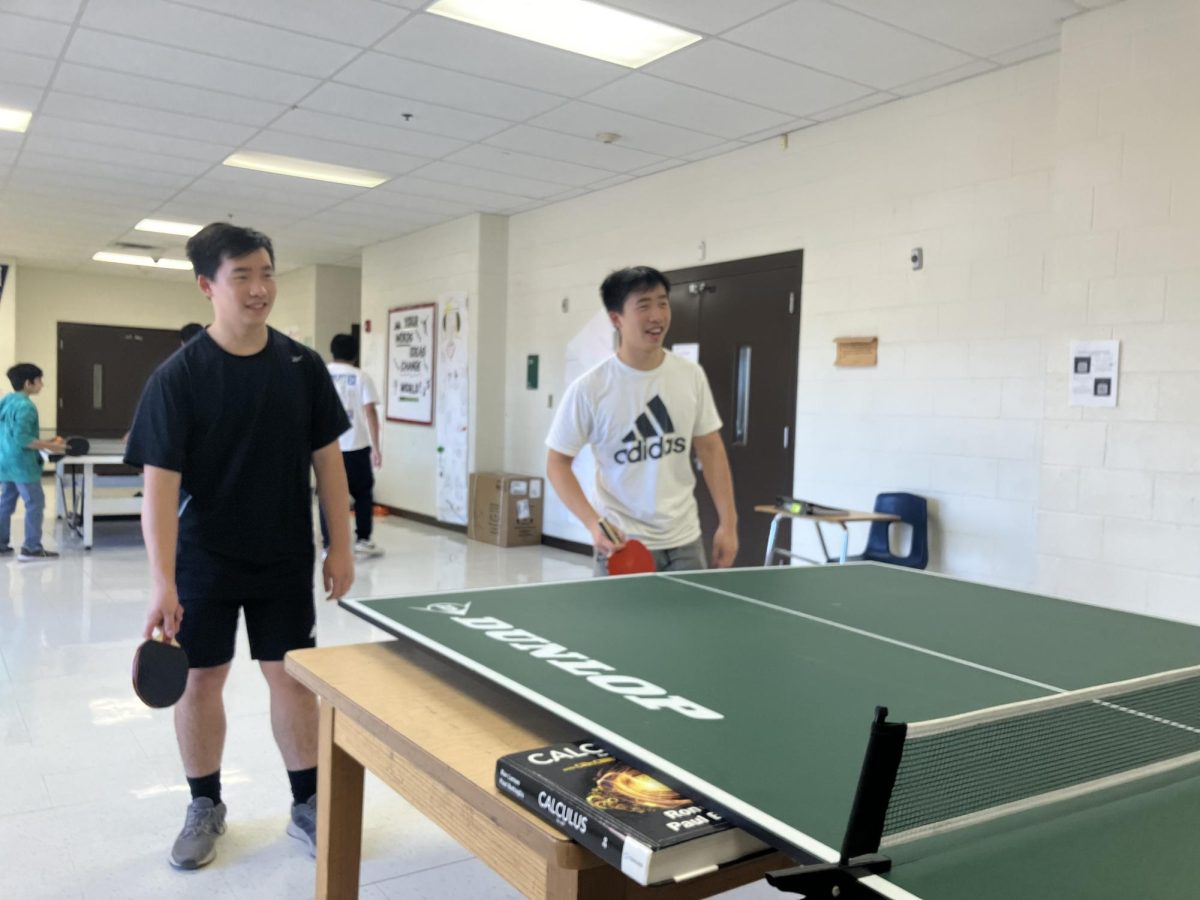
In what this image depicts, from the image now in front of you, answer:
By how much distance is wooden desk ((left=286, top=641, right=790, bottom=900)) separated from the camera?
1.04 meters

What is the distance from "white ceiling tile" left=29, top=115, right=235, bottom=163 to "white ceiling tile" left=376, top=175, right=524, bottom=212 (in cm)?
129

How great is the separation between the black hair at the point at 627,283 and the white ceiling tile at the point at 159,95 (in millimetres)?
3438

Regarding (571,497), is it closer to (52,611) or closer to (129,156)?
(52,611)

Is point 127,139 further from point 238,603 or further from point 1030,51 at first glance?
point 1030,51

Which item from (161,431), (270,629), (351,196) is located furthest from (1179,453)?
(351,196)

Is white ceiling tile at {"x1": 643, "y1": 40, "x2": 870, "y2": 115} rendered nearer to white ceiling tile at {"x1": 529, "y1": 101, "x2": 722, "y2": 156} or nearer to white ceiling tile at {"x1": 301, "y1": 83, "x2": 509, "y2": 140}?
white ceiling tile at {"x1": 529, "y1": 101, "x2": 722, "y2": 156}

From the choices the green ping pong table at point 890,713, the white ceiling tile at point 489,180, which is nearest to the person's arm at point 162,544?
the green ping pong table at point 890,713

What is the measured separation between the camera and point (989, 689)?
144 centimetres

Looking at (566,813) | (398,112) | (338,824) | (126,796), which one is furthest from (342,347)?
(566,813)

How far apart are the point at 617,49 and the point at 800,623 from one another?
3528 millimetres

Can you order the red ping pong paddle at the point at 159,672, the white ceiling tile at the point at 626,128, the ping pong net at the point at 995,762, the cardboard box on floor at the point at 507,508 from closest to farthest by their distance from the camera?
the ping pong net at the point at 995,762, the red ping pong paddle at the point at 159,672, the white ceiling tile at the point at 626,128, the cardboard box on floor at the point at 507,508

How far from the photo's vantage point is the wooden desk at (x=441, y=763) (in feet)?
3.41

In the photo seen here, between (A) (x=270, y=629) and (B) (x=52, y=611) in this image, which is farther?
(B) (x=52, y=611)

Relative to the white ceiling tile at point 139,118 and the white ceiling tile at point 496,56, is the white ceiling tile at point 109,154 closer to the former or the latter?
the white ceiling tile at point 139,118
